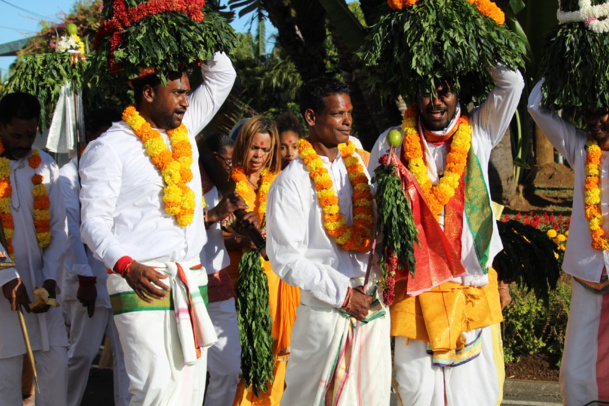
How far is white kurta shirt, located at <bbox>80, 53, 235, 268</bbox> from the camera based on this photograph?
4102mm

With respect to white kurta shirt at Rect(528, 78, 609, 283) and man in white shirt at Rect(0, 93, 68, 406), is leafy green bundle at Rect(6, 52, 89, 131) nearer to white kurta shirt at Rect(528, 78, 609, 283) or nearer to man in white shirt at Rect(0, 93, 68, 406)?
man in white shirt at Rect(0, 93, 68, 406)

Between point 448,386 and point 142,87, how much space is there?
8.32 feet

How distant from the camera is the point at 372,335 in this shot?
441 centimetres

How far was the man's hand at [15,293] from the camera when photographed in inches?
195

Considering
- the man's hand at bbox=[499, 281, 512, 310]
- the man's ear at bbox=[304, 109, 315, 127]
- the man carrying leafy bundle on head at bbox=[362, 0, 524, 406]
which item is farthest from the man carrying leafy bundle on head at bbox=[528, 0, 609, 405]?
the man's ear at bbox=[304, 109, 315, 127]

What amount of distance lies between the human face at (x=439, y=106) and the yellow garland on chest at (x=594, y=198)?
1020 mm

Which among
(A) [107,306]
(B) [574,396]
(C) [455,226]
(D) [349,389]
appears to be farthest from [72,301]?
(B) [574,396]

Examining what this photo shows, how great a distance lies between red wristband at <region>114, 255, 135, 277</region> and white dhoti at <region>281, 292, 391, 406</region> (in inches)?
42.3

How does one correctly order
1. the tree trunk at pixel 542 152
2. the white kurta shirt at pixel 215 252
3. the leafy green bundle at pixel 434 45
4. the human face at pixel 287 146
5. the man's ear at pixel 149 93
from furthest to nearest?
the tree trunk at pixel 542 152, the human face at pixel 287 146, the white kurta shirt at pixel 215 252, the man's ear at pixel 149 93, the leafy green bundle at pixel 434 45

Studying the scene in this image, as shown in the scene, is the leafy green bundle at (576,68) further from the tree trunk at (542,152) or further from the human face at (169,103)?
the tree trunk at (542,152)

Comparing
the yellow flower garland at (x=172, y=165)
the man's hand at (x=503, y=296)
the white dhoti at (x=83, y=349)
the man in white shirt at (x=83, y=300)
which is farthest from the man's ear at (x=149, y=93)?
the man's hand at (x=503, y=296)

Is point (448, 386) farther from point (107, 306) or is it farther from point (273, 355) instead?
point (107, 306)

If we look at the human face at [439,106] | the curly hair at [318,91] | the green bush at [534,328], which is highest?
the curly hair at [318,91]

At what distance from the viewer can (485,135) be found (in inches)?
187
